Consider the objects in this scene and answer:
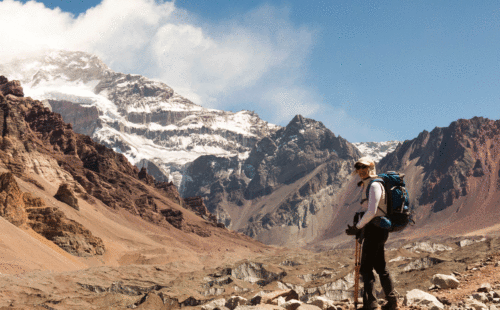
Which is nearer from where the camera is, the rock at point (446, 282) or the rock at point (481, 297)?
the rock at point (481, 297)

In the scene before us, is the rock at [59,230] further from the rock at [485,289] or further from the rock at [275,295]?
the rock at [485,289]

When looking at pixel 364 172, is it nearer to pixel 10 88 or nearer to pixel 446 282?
pixel 446 282

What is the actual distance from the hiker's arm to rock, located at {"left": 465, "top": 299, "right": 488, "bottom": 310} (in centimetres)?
328

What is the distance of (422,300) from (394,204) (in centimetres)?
354

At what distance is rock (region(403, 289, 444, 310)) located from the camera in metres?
9.78

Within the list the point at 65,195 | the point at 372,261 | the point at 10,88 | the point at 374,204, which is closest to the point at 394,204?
the point at 374,204

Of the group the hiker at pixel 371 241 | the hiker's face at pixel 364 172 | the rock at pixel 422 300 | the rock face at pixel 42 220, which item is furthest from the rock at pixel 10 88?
the hiker at pixel 371 241

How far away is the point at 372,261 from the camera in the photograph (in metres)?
8.41

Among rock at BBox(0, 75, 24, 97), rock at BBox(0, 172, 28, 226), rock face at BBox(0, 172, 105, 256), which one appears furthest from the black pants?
rock at BBox(0, 75, 24, 97)

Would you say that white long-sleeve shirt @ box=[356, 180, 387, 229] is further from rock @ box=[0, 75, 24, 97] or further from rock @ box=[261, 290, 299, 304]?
rock @ box=[0, 75, 24, 97]

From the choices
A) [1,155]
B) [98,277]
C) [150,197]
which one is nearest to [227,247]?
[150,197]

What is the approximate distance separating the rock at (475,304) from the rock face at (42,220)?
73.3 m

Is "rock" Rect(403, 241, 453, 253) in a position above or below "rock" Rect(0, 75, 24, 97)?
below

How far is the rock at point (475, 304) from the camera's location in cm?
915
